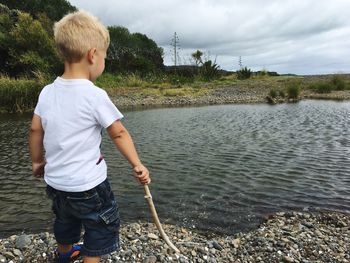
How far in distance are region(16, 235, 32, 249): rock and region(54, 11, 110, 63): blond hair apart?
112 inches

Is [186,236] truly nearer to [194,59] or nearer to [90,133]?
[90,133]

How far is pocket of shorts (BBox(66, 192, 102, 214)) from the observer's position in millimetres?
3006

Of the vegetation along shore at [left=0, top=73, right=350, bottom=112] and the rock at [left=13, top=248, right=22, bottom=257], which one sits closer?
the rock at [left=13, top=248, right=22, bottom=257]

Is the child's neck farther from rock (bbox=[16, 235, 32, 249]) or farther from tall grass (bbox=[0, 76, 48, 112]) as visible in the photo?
tall grass (bbox=[0, 76, 48, 112])

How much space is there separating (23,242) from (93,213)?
2160mm

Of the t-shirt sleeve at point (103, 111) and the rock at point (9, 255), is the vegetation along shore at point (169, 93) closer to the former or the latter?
the rock at point (9, 255)

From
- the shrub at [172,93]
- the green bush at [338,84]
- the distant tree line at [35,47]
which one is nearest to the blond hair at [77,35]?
the distant tree line at [35,47]

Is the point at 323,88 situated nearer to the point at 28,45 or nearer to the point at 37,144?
the point at 28,45

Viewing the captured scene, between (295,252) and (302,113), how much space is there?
1816 centimetres

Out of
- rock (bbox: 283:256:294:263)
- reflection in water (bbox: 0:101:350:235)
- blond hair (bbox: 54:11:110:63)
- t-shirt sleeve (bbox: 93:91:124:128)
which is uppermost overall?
blond hair (bbox: 54:11:110:63)

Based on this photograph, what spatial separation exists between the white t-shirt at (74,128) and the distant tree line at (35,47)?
93.9 ft

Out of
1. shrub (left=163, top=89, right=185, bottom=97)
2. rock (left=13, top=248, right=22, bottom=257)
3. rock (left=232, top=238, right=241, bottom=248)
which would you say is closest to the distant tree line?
shrub (left=163, top=89, right=185, bottom=97)

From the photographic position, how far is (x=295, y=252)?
465 cm

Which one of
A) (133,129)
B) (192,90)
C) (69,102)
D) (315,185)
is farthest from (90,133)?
(192,90)
